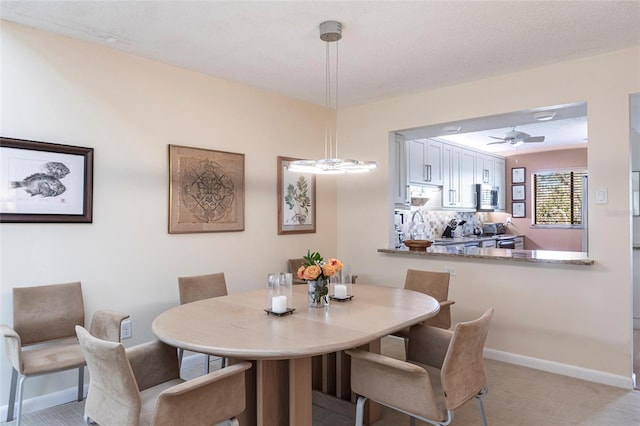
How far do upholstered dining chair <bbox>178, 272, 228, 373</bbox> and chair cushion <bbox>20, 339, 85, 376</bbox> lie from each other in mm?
725

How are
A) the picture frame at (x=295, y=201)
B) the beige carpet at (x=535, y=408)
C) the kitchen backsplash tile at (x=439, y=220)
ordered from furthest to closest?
the kitchen backsplash tile at (x=439, y=220) → the picture frame at (x=295, y=201) → the beige carpet at (x=535, y=408)

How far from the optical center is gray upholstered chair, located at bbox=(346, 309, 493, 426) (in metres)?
1.82

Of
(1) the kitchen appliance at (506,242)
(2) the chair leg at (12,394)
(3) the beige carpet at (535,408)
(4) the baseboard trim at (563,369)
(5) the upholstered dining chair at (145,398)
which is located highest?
(1) the kitchen appliance at (506,242)

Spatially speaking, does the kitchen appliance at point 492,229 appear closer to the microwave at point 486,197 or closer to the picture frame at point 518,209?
the microwave at point 486,197

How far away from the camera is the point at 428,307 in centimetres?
252

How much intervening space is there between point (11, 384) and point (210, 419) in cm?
170

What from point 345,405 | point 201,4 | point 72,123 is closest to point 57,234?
point 72,123

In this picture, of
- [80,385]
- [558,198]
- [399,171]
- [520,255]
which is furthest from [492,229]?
[80,385]

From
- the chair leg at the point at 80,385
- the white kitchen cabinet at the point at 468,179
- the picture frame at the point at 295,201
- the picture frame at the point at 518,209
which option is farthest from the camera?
the picture frame at the point at 518,209

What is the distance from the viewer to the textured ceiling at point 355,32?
2.47 metres

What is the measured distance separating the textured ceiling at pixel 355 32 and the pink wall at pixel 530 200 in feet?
14.9

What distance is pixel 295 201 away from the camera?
4.51 meters

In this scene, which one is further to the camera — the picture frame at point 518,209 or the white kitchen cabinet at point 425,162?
the picture frame at point 518,209

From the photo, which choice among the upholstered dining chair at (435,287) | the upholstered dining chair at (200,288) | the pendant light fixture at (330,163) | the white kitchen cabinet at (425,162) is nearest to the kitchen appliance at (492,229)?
the white kitchen cabinet at (425,162)
